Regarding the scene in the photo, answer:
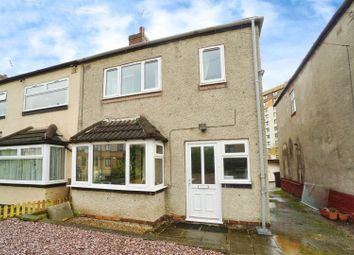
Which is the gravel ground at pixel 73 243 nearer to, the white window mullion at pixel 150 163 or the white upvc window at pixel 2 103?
the white window mullion at pixel 150 163

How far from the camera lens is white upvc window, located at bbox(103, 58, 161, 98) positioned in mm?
8547

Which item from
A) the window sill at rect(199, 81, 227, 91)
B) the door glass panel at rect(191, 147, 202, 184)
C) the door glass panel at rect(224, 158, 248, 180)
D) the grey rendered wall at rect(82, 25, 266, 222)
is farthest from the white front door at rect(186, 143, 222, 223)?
the window sill at rect(199, 81, 227, 91)

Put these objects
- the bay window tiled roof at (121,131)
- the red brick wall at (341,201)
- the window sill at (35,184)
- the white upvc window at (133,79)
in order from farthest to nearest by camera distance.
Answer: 1. the window sill at (35,184)
2. the white upvc window at (133,79)
3. the red brick wall at (341,201)
4. the bay window tiled roof at (121,131)

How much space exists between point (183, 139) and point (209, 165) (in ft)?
4.16

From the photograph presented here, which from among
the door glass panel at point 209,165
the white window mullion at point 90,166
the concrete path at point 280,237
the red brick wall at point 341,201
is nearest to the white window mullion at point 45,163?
the white window mullion at point 90,166

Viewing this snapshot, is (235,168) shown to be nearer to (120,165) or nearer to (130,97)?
(120,165)

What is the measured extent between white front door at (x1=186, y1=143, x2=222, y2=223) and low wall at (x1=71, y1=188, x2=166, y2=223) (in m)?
1.08

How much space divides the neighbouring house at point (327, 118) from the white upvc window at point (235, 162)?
12.1 ft

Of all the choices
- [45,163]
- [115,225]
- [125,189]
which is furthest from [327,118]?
[45,163]

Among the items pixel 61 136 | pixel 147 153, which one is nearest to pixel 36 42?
pixel 61 136

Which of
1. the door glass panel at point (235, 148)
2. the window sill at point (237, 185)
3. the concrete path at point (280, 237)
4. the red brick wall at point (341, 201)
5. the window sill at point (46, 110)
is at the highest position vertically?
the window sill at point (46, 110)

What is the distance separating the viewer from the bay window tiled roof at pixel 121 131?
7242 mm

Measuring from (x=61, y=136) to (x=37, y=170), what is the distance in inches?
67.1

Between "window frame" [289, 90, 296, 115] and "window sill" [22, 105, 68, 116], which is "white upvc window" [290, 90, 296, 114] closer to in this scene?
"window frame" [289, 90, 296, 115]
